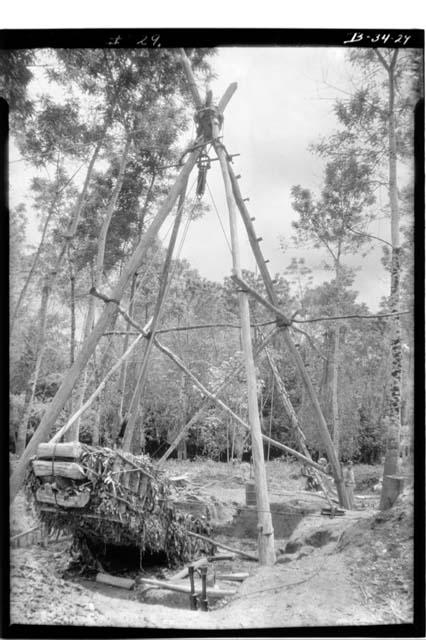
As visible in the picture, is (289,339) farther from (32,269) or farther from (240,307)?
(32,269)

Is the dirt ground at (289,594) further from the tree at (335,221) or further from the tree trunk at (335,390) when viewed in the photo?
the tree trunk at (335,390)

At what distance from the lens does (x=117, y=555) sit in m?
6.07

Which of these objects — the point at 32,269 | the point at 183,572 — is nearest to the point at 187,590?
the point at 183,572

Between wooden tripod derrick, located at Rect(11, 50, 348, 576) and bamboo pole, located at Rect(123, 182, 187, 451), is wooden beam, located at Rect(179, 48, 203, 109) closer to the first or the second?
wooden tripod derrick, located at Rect(11, 50, 348, 576)

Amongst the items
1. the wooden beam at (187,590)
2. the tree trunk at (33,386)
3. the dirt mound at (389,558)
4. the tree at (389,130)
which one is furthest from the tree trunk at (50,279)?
the dirt mound at (389,558)

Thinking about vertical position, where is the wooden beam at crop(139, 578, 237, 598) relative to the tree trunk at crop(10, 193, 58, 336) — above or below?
below

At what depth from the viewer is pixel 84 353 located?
4.60 m

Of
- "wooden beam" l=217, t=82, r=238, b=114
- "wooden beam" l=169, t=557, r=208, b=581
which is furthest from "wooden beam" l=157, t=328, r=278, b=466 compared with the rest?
"wooden beam" l=217, t=82, r=238, b=114

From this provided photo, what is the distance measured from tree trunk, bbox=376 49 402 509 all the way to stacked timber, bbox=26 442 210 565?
2.66 meters

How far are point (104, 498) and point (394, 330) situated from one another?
11.2 ft

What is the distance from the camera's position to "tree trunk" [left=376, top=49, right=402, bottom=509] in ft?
14.0

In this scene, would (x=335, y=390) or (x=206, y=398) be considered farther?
(x=335, y=390)

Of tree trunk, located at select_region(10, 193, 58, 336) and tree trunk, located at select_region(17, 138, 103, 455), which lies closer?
tree trunk, located at select_region(10, 193, 58, 336)

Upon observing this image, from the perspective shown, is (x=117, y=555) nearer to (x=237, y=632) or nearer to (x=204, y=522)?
(x=204, y=522)
